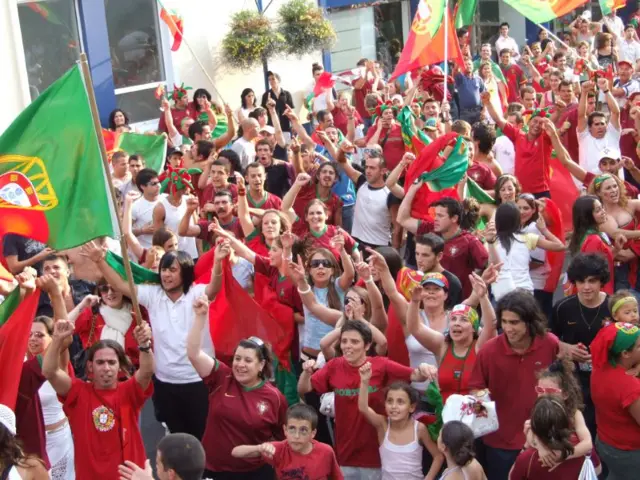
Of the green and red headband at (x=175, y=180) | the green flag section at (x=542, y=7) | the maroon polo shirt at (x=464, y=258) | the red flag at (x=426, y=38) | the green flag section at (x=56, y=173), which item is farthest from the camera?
the green flag section at (x=542, y=7)

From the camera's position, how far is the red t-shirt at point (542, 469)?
4980 mm

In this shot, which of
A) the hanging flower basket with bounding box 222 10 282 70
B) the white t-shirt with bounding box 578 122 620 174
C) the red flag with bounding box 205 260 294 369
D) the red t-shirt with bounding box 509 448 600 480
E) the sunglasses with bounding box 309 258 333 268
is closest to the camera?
the red t-shirt with bounding box 509 448 600 480

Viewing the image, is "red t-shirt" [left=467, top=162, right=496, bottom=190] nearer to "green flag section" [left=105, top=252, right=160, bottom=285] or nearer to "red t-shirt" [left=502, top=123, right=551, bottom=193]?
"red t-shirt" [left=502, top=123, right=551, bottom=193]

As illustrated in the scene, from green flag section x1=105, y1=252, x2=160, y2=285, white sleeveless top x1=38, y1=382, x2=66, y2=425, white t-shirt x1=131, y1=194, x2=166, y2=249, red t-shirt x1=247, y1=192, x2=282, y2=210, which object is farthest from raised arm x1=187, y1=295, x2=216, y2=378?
white t-shirt x1=131, y1=194, x2=166, y2=249

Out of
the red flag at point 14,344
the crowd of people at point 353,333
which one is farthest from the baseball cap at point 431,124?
the red flag at point 14,344

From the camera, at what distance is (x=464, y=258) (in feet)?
25.3

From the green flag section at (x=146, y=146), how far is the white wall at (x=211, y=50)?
20.0 ft

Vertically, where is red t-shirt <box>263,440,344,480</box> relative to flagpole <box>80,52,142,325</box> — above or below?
below

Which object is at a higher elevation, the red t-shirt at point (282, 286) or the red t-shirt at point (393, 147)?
the red t-shirt at point (393, 147)

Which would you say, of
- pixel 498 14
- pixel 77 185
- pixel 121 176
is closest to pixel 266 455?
pixel 77 185

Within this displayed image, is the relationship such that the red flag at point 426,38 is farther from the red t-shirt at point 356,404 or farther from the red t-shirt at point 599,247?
the red t-shirt at point 356,404

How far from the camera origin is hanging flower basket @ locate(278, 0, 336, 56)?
17922mm

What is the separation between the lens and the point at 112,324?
693 cm

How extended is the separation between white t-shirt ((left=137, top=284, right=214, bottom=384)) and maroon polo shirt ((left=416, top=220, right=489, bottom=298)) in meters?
1.95
